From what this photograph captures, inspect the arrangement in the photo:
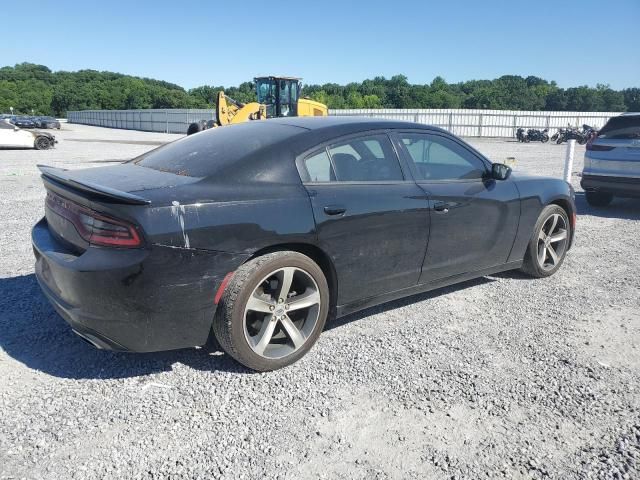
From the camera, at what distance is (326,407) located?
277 cm

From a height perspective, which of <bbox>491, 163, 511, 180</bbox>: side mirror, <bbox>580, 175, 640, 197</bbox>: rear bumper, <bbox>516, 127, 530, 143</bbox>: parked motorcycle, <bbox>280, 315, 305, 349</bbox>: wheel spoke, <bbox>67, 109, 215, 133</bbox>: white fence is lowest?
<bbox>280, 315, 305, 349</bbox>: wheel spoke

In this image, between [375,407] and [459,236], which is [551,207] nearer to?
[459,236]

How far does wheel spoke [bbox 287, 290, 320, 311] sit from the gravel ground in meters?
0.39

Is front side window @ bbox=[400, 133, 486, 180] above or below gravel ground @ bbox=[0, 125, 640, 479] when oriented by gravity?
above

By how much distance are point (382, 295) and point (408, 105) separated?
299ft

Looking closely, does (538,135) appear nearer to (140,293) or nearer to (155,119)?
(140,293)

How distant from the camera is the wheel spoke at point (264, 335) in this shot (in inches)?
121

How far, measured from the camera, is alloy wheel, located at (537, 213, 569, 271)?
4.88 m

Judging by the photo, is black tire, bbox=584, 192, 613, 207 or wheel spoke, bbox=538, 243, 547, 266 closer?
wheel spoke, bbox=538, 243, 547, 266

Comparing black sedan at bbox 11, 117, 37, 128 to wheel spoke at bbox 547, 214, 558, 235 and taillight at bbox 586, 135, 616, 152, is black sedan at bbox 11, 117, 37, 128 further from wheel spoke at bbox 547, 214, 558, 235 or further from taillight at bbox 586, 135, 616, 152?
wheel spoke at bbox 547, 214, 558, 235

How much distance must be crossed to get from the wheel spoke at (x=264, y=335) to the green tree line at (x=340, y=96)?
79.1m

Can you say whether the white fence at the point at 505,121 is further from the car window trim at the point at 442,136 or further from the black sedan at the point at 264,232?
the black sedan at the point at 264,232

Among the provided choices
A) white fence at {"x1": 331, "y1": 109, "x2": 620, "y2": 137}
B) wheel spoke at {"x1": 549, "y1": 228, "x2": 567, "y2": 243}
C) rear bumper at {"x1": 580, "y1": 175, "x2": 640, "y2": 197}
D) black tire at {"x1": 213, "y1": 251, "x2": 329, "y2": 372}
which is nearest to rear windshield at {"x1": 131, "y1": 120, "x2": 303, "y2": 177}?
black tire at {"x1": 213, "y1": 251, "x2": 329, "y2": 372}

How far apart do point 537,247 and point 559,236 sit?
1.24 ft
